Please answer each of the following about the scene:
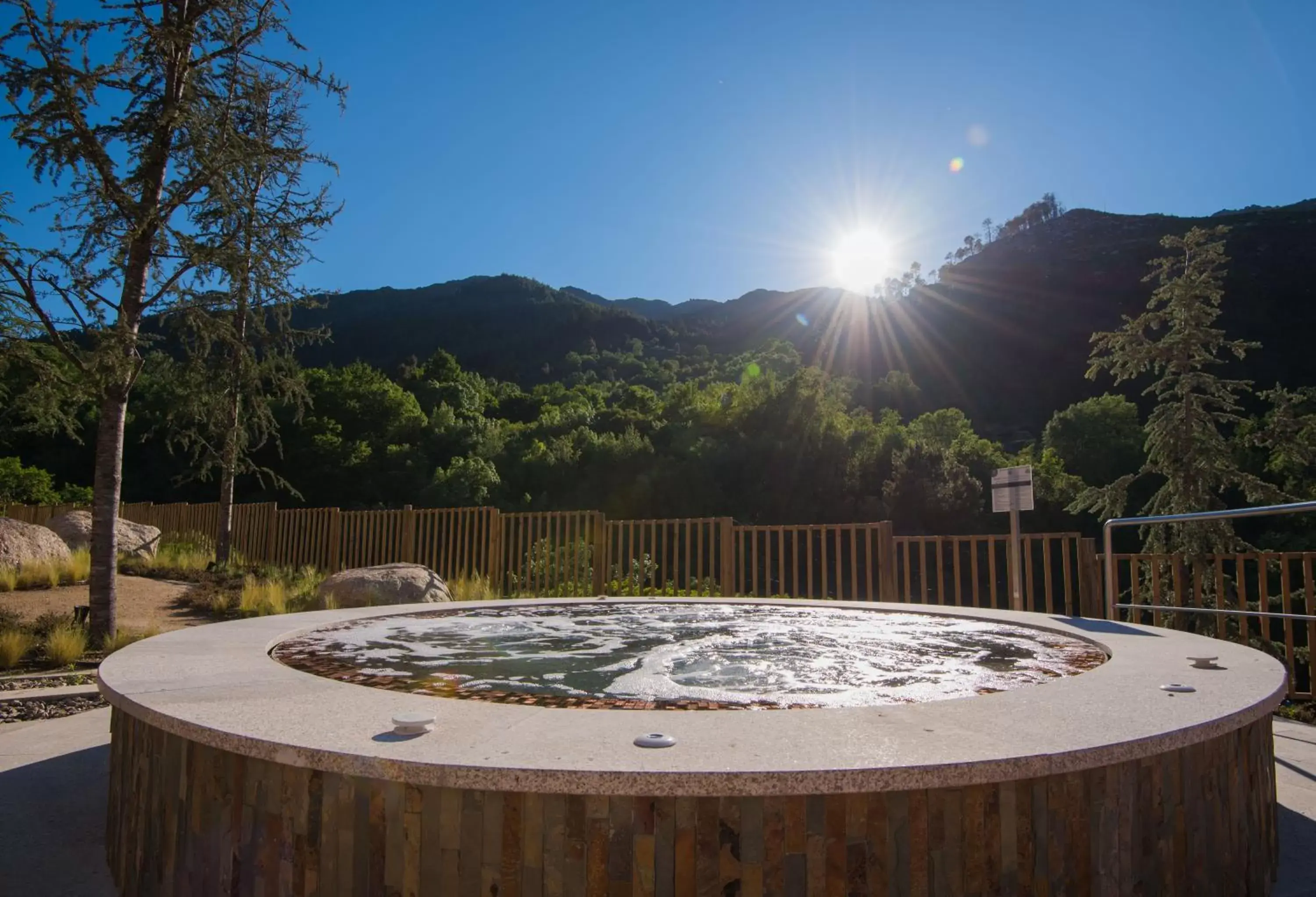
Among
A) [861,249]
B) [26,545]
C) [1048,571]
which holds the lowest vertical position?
[26,545]

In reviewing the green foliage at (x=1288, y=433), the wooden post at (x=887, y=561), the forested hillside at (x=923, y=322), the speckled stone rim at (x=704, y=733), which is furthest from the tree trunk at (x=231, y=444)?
the forested hillside at (x=923, y=322)

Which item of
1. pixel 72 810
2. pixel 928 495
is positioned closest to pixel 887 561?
pixel 72 810

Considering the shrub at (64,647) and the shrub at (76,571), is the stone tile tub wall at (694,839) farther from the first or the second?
the shrub at (76,571)

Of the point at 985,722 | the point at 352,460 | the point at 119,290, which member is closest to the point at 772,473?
the point at 352,460

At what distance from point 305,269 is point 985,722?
9012 millimetres

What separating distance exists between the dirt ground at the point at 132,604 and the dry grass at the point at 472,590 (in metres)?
2.55

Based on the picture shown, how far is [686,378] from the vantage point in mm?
37875

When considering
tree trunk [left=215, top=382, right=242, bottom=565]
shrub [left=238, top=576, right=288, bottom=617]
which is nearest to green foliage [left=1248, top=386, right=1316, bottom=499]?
shrub [left=238, top=576, right=288, bottom=617]

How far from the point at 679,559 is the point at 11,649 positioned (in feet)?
23.1

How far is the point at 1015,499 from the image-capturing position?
5348 mm

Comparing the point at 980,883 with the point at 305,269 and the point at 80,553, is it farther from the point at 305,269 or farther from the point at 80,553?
the point at 80,553

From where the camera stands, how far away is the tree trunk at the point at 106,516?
6.25 metres

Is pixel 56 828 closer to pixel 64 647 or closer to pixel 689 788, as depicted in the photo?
pixel 689 788

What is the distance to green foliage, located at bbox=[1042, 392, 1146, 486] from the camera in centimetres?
3002
